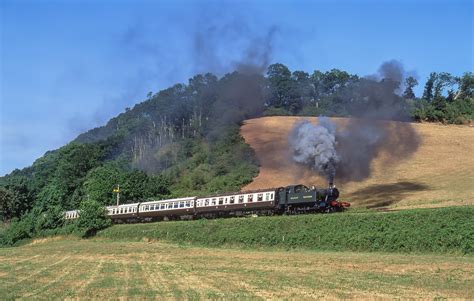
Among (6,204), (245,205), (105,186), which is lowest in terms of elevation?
(6,204)

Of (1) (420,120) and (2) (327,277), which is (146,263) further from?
(1) (420,120)

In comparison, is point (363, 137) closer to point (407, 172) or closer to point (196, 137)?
point (407, 172)

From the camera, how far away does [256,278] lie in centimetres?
2367

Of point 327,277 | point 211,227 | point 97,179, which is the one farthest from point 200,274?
point 97,179

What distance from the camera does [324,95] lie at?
14912 cm

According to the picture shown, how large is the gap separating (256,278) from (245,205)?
98.7ft

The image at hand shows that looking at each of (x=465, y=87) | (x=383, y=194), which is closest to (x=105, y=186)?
(x=383, y=194)

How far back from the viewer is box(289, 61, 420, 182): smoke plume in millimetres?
69250

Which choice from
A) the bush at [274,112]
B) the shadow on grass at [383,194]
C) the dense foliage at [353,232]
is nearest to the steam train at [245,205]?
the dense foliage at [353,232]

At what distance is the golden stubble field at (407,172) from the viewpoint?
60.5m

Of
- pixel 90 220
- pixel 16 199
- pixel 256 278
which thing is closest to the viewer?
pixel 256 278

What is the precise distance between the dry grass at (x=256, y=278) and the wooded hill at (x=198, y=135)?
52.3 m

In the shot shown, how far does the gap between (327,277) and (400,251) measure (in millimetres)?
12235

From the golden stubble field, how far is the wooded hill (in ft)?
14.0
